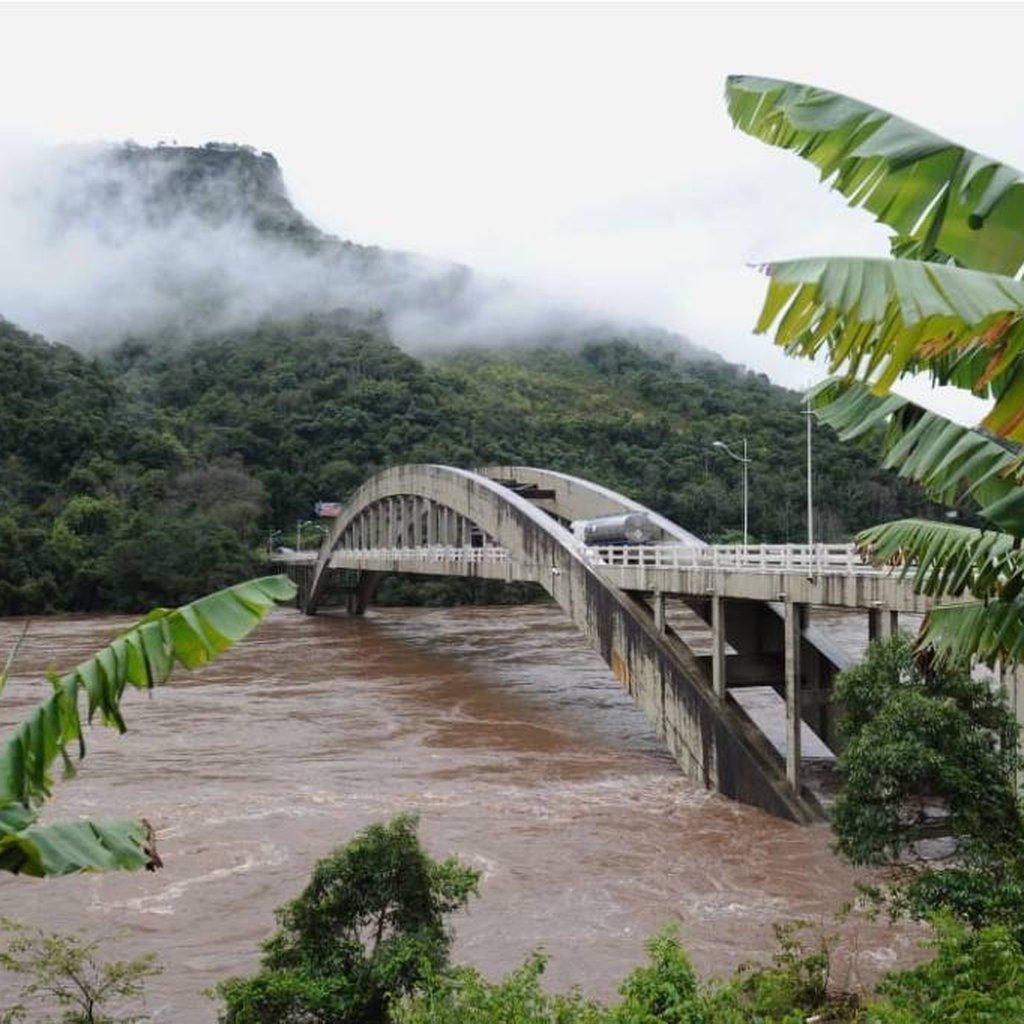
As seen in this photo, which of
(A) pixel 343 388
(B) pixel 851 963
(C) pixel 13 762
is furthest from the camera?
(A) pixel 343 388

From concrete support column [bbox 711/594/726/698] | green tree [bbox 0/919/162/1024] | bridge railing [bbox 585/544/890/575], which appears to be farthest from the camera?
concrete support column [bbox 711/594/726/698]

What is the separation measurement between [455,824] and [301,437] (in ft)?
239

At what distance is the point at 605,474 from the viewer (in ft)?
265

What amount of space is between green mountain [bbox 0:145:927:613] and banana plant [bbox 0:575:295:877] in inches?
2230

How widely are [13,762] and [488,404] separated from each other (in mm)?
91090

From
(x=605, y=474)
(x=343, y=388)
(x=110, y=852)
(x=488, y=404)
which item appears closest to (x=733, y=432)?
(x=605, y=474)

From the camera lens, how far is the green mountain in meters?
61.1

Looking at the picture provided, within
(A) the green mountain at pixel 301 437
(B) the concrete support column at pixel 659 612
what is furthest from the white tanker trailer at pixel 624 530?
(A) the green mountain at pixel 301 437

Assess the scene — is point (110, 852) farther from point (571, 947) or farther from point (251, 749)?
point (251, 749)

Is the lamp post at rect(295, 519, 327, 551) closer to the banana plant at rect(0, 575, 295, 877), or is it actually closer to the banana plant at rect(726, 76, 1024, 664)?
the banana plant at rect(0, 575, 295, 877)

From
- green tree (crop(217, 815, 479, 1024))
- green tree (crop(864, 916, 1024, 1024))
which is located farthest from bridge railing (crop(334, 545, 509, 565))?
green tree (crop(864, 916, 1024, 1024))

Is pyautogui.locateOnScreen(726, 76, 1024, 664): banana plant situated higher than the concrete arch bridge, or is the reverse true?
pyautogui.locateOnScreen(726, 76, 1024, 664): banana plant

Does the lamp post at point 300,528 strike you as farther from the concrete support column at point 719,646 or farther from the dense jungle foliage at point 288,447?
the concrete support column at point 719,646

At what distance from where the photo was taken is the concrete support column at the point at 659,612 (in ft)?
66.8
